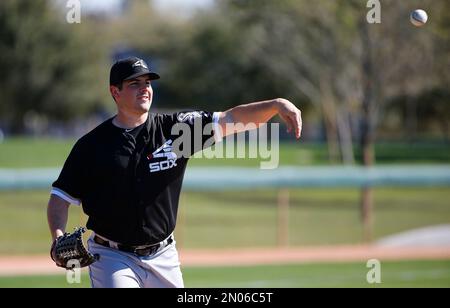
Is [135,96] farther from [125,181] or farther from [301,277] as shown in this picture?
[301,277]

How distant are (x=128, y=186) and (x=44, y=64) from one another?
53.0 metres

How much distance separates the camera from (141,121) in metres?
5.52

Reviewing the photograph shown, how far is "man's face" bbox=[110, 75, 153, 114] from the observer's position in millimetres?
5371

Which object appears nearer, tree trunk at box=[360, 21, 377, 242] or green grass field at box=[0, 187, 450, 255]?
tree trunk at box=[360, 21, 377, 242]

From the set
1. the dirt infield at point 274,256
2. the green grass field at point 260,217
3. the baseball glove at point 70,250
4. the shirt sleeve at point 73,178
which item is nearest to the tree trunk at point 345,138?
the green grass field at point 260,217

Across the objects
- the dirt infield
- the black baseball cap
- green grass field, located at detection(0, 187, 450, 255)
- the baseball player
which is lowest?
the baseball player

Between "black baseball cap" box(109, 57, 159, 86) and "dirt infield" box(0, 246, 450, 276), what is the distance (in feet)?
26.0

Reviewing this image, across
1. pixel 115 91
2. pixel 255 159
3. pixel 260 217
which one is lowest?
pixel 115 91

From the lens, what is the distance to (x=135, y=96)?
212 inches

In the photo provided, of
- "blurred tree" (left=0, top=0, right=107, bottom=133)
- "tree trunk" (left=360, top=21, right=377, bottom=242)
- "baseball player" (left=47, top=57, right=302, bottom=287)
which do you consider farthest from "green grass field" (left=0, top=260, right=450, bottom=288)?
"blurred tree" (left=0, top=0, right=107, bottom=133)

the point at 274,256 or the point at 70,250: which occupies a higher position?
the point at 274,256
